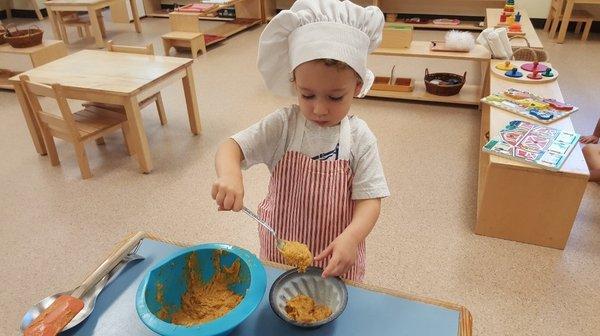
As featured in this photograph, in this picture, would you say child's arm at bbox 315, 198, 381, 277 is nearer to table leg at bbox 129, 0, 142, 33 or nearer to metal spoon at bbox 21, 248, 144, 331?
metal spoon at bbox 21, 248, 144, 331

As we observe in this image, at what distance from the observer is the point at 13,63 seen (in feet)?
10.8

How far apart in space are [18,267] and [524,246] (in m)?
2.02

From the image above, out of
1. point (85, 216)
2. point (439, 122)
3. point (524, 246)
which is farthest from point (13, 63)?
point (524, 246)

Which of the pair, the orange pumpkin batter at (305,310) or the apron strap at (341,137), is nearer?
the orange pumpkin batter at (305,310)

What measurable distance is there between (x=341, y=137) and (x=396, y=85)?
2351mm

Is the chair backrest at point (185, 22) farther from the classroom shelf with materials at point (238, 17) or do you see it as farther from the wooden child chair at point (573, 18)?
the wooden child chair at point (573, 18)

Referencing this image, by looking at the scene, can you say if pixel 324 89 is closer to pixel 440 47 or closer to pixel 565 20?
pixel 440 47

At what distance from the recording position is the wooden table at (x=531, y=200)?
1.54m

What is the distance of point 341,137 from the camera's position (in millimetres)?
871

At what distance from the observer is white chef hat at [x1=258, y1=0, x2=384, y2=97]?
2.41ft

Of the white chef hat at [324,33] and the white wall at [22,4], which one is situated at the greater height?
the white chef hat at [324,33]

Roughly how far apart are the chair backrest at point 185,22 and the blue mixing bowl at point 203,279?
3.77 m

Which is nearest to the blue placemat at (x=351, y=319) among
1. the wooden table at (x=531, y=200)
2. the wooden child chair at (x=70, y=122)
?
the wooden table at (x=531, y=200)

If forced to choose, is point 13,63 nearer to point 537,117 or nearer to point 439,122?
point 439,122
